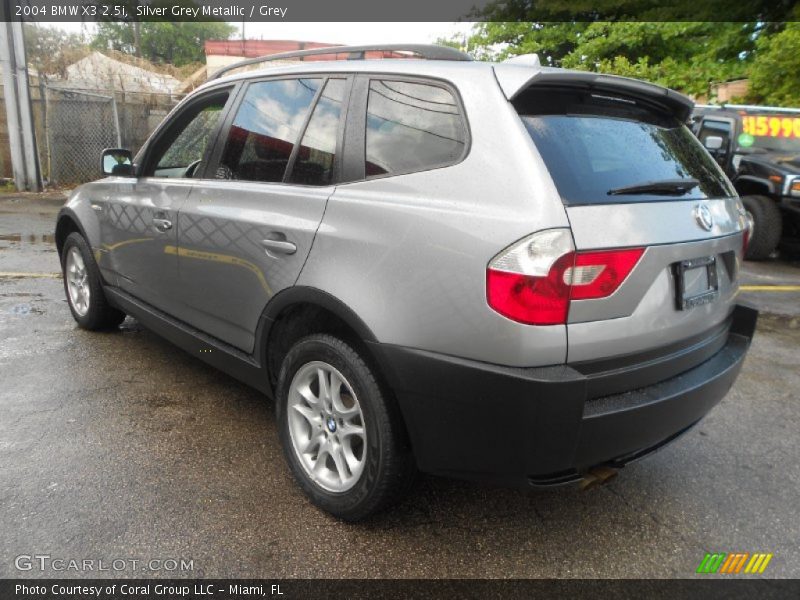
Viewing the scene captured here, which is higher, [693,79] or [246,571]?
[693,79]

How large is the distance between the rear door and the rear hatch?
917 millimetres

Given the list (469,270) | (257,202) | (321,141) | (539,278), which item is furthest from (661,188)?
(257,202)

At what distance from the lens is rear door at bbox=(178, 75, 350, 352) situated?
2.49 metres

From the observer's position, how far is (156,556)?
2.17 meters

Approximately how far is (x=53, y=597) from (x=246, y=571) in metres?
0.62

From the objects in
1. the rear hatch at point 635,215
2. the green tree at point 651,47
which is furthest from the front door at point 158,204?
the green tree at point 651,47

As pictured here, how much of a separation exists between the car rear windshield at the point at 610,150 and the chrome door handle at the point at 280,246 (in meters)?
1.04

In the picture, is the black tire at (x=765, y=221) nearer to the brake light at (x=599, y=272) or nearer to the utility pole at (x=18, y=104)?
the brake light at (x=599, y=272)

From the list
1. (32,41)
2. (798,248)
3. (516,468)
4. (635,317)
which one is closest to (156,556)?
(516,468)

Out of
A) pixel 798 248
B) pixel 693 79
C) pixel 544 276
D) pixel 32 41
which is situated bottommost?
pixel 798 248

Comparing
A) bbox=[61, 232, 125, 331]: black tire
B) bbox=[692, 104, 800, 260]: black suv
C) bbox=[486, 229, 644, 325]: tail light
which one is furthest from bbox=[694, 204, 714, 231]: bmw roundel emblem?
bbox=[692, 104, 800, 260]: black suv

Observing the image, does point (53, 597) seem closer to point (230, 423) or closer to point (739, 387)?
point (230, 423)

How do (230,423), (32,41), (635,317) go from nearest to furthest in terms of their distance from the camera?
(635,317) → (230,423) → (32,41)

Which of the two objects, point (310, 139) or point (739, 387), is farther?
point (739, 387)
